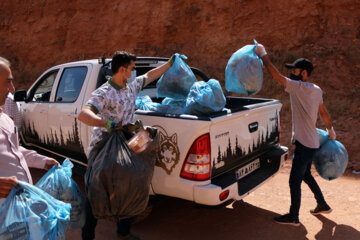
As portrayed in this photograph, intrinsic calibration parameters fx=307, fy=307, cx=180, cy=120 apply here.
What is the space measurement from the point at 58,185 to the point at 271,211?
2.73 metres

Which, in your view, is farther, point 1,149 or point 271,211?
point 271,211

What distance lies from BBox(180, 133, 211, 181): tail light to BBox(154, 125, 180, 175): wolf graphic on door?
0.42 ft

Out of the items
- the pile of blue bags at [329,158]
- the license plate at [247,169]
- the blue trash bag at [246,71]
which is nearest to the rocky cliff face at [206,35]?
the pile of blue bags at [329,158]

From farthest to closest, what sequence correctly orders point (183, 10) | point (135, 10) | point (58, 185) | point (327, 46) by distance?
point (135, 10), point (183, 10), point (327, 46), point (58, 185)

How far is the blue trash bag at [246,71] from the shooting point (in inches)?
132

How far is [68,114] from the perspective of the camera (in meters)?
4.12

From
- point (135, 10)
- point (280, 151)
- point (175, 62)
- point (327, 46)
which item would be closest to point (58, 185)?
point (175, 62)

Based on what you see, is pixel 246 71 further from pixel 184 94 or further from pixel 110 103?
pixel 110 103

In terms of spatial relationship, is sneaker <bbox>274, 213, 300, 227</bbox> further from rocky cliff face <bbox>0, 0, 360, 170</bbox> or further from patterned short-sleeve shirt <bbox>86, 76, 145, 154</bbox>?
rocky cliff face <bbox>0, 0, 360, 170</bbox>

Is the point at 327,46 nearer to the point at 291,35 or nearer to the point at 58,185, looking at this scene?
the point at 291,35

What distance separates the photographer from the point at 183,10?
13.1 meters

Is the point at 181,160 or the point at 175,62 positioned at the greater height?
the point at 175,62

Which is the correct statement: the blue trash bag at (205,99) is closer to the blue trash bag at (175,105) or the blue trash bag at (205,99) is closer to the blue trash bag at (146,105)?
the blue trash bag at (175,105)

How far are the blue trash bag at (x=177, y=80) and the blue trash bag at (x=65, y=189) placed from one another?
1.48 m
